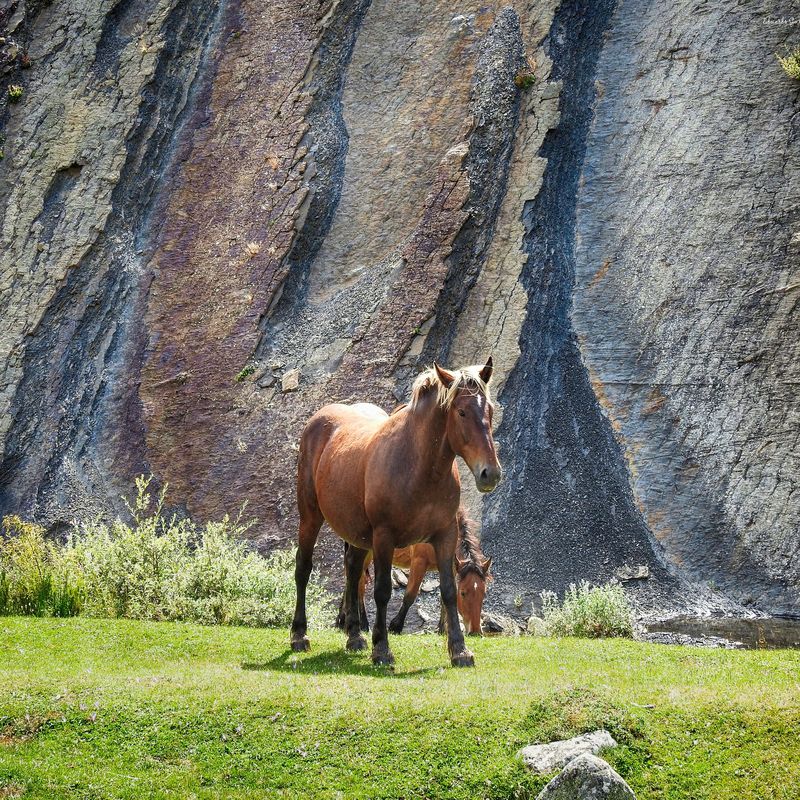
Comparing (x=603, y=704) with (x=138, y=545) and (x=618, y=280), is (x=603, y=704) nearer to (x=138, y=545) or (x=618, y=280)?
(x=138, y=545)

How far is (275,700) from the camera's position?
8375mm

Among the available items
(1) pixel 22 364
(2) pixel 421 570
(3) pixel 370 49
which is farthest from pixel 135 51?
(2) pixel 421 570

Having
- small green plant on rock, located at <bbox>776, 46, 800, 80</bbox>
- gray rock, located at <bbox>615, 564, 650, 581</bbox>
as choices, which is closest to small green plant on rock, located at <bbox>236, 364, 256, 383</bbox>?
gray rock, located at <bbox>615, 564, 650, 581</bbox>

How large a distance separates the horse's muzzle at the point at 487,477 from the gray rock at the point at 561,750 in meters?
2.38

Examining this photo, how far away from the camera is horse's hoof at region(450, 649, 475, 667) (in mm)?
10008

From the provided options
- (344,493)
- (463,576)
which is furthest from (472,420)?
(463,576)

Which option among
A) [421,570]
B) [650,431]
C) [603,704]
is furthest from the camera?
[650,431]

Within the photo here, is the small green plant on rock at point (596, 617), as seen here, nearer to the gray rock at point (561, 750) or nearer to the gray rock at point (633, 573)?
the gray rock at point (633, 573)

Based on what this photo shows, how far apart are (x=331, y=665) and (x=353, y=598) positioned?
131 centimetres

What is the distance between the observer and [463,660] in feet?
32.9

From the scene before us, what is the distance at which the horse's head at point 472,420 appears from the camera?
898 centimetres

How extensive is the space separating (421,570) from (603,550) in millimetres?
6439

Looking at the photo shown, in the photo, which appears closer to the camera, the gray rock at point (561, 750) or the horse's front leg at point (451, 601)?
the gray rock at point (561, 750)

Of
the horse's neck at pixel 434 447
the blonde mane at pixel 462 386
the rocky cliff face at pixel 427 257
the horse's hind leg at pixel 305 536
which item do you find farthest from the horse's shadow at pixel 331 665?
the rocky cliff face at pixel 427 257
